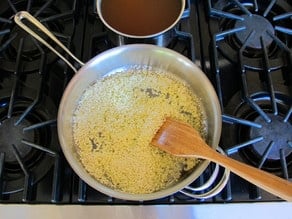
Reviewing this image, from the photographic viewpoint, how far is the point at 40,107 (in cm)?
73

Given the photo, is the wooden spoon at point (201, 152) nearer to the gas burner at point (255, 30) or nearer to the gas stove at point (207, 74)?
the gas stove at point (207, 74)

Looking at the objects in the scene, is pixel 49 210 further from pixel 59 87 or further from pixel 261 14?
pixel 261 14

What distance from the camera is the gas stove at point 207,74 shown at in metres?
0.67

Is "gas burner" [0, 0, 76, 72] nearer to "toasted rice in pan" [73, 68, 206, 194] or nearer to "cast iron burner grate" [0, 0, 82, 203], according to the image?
"cast iron burner grate" [0, 0, 82, 203]

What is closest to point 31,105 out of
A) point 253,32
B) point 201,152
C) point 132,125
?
point 132,125

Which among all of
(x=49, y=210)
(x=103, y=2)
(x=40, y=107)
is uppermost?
(x=103, y=2)

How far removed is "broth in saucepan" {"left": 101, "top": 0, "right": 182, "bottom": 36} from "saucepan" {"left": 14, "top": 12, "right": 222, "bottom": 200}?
33 millimetres

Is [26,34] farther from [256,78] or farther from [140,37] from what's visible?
[256,78]

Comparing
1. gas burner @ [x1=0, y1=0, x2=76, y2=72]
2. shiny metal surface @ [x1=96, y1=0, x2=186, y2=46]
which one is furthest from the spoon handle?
gas burner @ [x1=0, y1=0, x2=76, y2=72]

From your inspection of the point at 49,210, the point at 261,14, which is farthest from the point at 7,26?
the point at 261,14

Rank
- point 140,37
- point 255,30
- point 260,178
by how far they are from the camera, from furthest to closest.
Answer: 1. point 255,30
2. point 140,37
3. point 260,178

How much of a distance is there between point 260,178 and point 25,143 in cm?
35

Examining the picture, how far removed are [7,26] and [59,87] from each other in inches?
6.1

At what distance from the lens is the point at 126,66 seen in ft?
2.41
